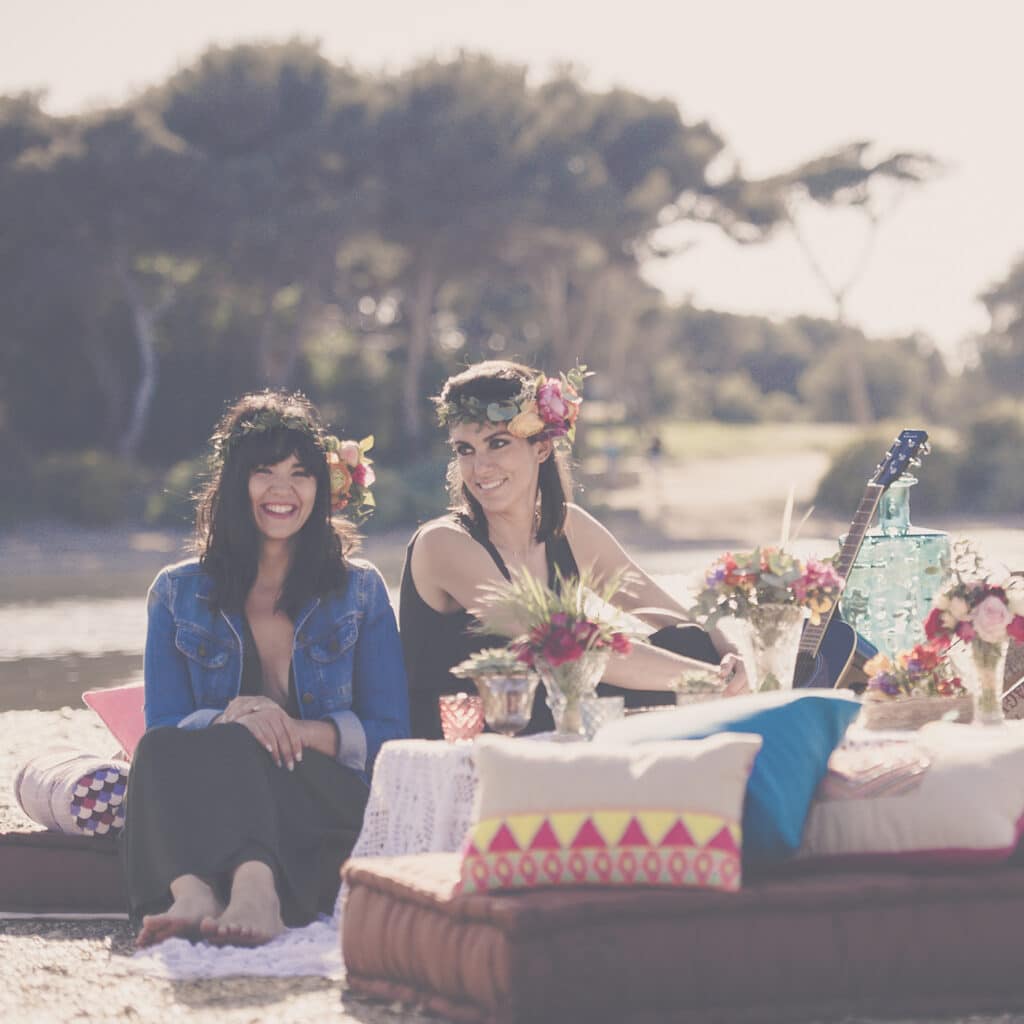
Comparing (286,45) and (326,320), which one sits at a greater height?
(286,45)

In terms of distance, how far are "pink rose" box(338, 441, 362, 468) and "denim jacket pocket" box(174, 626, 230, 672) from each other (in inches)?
25.4

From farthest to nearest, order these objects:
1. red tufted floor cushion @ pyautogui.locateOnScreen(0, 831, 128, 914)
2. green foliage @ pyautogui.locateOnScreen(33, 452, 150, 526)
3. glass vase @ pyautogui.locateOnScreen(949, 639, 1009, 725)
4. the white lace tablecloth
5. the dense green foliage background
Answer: the dense green foliage background
green foliage @ pyautogui.locateOnScreen(33, 452, 150, 526)
red tufted floor cushion @ pyautogui.locateOnScreen(0, 831, 128, 914)
glass vase @ pyautogui.locateOnScreen(949, 639, 1009, 725)
the white lace tablecloth

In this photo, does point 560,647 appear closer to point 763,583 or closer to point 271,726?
point 763,583

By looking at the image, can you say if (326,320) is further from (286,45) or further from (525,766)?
(525,766)

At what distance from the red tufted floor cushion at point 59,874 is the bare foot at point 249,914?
67 centimetres

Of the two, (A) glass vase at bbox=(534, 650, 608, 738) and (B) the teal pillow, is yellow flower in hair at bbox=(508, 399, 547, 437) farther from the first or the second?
(B) the teal pillow

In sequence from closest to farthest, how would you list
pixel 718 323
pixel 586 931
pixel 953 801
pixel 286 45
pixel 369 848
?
pixel 586 931
pixel 953 801
pixel 369 848
pixel 286 45
pixel 718 323

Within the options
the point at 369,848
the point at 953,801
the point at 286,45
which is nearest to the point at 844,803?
the point at 953,801

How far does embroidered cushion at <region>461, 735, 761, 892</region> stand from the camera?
3.38m

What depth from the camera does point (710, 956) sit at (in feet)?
10.9

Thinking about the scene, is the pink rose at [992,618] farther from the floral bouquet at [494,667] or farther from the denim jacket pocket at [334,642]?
the denim jacket pocket at [334,642]

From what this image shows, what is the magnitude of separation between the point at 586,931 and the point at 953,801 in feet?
2.45

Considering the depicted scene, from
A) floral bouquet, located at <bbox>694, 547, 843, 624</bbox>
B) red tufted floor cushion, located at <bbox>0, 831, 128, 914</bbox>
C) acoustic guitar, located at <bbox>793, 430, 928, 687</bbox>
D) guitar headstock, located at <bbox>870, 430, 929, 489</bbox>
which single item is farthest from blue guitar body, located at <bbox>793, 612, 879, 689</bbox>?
red tufted floor cushion, located at <bbox>0, 831, 128, 914</bbox>

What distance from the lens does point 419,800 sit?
413cm
